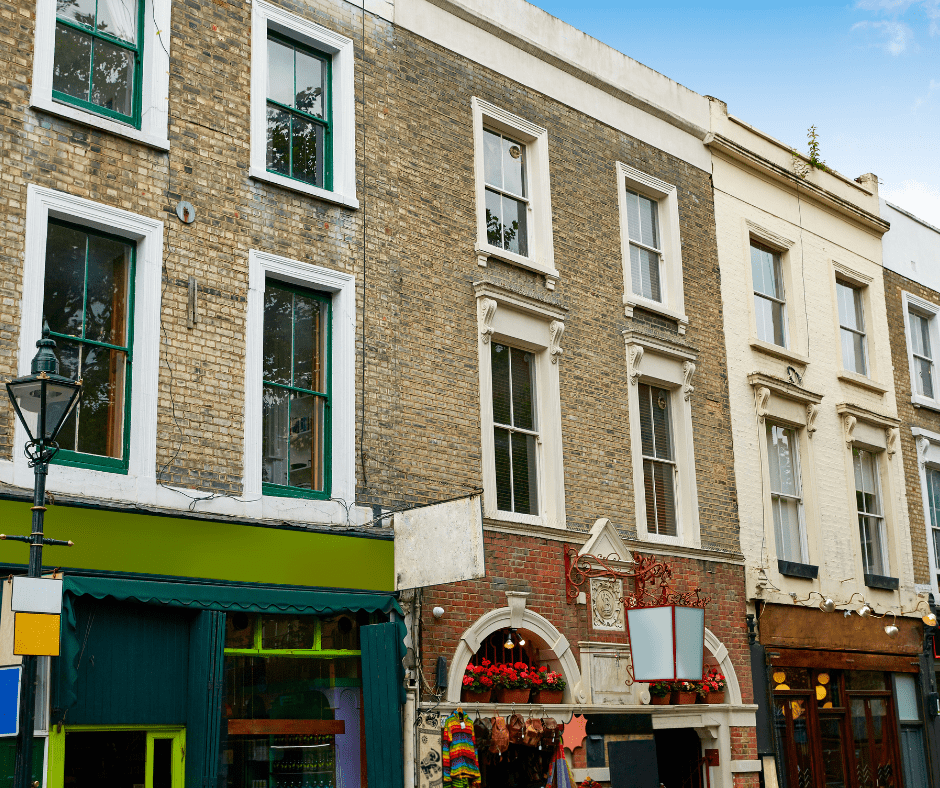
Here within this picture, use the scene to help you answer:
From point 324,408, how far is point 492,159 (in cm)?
454

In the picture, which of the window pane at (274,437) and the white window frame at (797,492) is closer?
the window pane at (274,437)

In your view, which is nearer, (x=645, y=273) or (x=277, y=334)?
(x=277, y=334)

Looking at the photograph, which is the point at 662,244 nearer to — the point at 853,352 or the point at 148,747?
the point at 853,352

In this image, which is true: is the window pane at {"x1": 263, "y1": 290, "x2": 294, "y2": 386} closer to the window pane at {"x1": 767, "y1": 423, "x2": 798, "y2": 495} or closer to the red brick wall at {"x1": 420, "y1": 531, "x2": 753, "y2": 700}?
the red brick wall at {"x1": 420, "y1": 531, "x2": 753, "y2": 700}

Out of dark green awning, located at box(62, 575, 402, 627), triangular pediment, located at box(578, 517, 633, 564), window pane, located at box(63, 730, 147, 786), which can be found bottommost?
window pane, located at box(63, 730, 147, 786)

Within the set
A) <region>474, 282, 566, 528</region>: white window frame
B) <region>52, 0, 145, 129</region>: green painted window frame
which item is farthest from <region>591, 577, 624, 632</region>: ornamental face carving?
<region>52, 0, 145, 129</region>: green painted window frame

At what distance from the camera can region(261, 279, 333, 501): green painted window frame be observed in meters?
11.2

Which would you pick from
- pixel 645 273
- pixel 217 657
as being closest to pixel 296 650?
pixel 217 657

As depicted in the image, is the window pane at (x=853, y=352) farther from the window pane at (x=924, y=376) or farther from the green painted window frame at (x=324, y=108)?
the green painted window frame at (x=324, y=108)

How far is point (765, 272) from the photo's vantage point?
60.6 ft

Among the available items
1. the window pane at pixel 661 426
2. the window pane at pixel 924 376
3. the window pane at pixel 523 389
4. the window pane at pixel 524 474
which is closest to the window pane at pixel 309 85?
the window pane at pixel 523 389

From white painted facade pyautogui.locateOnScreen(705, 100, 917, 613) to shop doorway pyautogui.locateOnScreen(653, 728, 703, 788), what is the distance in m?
2.23

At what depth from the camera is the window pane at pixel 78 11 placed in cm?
1070

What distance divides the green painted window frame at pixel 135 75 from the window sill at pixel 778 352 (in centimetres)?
983
